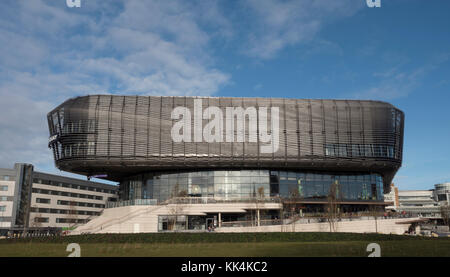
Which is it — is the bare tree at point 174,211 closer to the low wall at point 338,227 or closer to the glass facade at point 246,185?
the glass facade at point 246,185

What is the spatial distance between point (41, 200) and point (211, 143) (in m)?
67.9

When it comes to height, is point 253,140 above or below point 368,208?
above

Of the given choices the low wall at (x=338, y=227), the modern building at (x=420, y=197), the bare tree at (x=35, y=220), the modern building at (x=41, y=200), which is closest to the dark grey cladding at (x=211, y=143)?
the low wall at (x=338, y=227)

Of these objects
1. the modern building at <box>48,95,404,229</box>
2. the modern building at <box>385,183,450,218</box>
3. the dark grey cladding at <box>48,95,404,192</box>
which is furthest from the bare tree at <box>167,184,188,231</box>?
the modern building at <box>385,183,450,218</box>

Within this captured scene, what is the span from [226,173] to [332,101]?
81.6ft

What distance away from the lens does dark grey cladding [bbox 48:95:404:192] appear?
71.6 m

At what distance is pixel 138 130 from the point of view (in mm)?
71938

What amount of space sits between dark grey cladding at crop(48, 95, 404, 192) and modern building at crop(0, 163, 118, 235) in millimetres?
25091

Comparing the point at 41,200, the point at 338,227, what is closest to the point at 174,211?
the point at 338,227

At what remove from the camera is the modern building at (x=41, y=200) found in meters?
103

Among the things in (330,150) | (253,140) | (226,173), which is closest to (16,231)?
(226,173)

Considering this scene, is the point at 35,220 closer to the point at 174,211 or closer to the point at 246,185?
the point at 174,211

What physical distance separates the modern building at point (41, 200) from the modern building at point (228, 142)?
2507 cm
